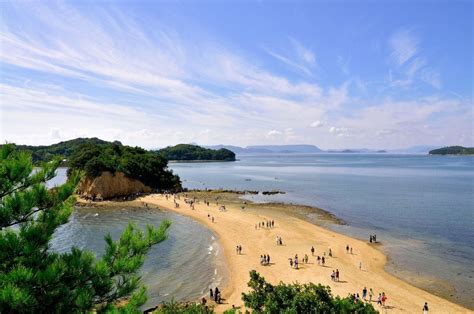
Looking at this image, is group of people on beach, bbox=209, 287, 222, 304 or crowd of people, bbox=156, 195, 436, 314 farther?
group of people on beach, bbox=209, 287, 222, 304

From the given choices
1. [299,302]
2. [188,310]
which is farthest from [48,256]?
[299,302]

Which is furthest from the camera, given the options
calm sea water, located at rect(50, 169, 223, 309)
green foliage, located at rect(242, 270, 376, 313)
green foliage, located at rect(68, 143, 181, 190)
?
green foliage, located at rect(68, 143, 181, 190)

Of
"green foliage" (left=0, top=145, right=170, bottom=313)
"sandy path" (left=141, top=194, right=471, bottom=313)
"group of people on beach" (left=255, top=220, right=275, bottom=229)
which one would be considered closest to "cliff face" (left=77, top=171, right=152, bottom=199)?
"sandy path" (left=141, top=194, right=471, bottom=313)

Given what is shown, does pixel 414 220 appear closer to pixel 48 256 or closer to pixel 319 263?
pixel 319 263

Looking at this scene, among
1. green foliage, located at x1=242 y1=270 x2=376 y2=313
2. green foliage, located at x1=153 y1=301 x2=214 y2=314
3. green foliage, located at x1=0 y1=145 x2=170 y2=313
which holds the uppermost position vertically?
green foliage, located at x1=0 y1=145 x2=170 y2=313

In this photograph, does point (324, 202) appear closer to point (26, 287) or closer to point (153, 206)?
point (153, 206)

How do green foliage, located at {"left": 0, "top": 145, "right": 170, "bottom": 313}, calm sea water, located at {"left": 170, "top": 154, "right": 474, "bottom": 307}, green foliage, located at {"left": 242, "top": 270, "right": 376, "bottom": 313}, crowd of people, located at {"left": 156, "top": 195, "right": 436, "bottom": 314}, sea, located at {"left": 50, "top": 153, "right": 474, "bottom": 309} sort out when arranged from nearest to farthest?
green foliage, located at {"left": 0, "top": 145, "right": 170, "bottom": 313}, green foliage, located at {"left": 242, "top": 270, "right": 376, "bottom": 313}, crowd of people, located at {"left": 156, "top": 195, "right": 436, "bottom": 314}, sea, located at {"left": 50, "top": 153, "right": 474, "bottom": 309}, calm sea water, located at {"left": 170, "top": 154, "right": 474, "bottom": 307}

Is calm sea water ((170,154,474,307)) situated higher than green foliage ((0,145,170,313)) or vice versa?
green foliage ((0,145,170,313))

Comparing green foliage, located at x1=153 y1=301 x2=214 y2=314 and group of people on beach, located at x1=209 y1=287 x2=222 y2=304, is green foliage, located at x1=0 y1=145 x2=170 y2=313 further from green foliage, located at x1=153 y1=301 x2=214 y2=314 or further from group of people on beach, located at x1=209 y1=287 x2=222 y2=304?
group of people on beach, located at x1=209 y1=287 x2=222 y2=304
